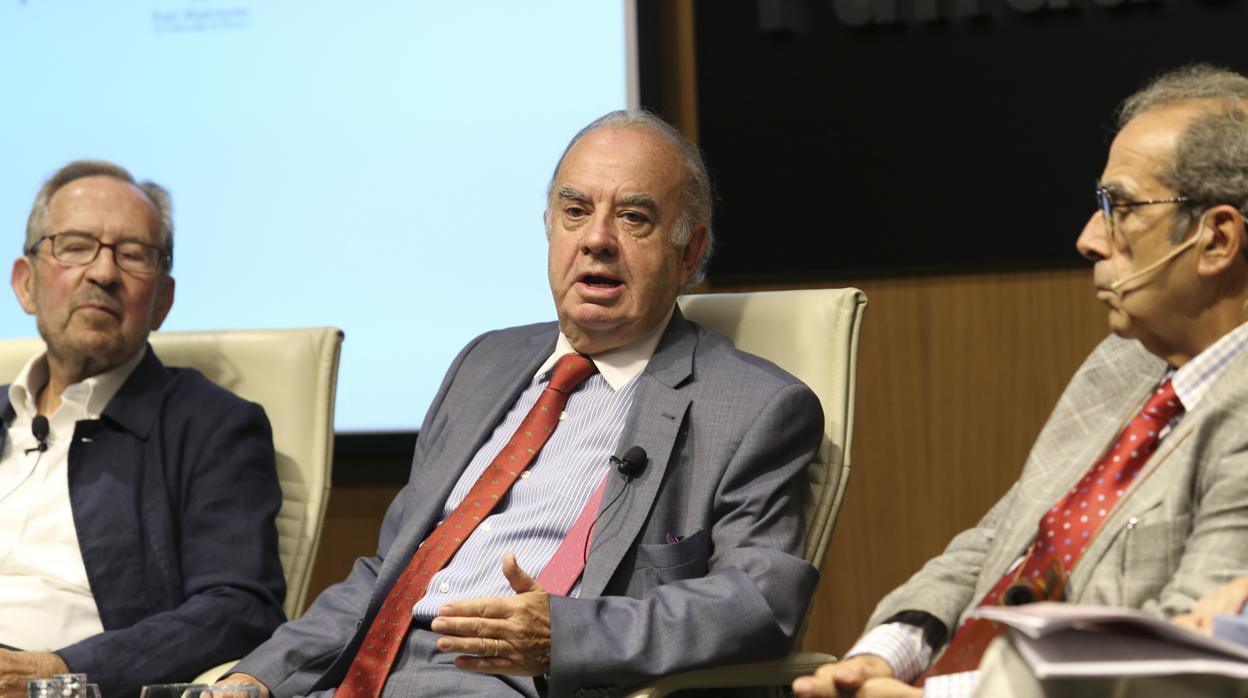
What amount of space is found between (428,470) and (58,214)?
1.01 meters

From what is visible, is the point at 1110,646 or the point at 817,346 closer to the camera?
the point at 1110,646

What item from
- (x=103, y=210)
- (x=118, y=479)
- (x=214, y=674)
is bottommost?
(x=214, y=674)

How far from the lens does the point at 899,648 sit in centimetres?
204

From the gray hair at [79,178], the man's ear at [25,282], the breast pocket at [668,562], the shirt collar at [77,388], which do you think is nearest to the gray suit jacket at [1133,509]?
the breast pocket at [668,562]

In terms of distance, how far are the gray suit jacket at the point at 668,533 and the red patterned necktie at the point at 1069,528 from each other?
0.36 meters

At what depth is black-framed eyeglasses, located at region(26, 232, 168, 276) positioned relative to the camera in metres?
3.06

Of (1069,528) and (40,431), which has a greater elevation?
(1069,528)

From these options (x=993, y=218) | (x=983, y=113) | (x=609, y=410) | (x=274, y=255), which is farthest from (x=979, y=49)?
(x=274, y=255)

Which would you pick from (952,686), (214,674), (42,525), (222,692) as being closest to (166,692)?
(222,692)

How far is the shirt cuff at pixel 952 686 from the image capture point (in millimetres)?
1784

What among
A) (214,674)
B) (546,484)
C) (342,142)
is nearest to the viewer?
(546,484)

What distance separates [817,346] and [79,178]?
5.15 feet

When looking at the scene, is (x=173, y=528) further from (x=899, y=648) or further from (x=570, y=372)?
(x=899, y=648)

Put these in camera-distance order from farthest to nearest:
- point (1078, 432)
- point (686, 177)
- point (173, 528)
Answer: point (173, 528)
point (686, 177)
point (1078, 432)
